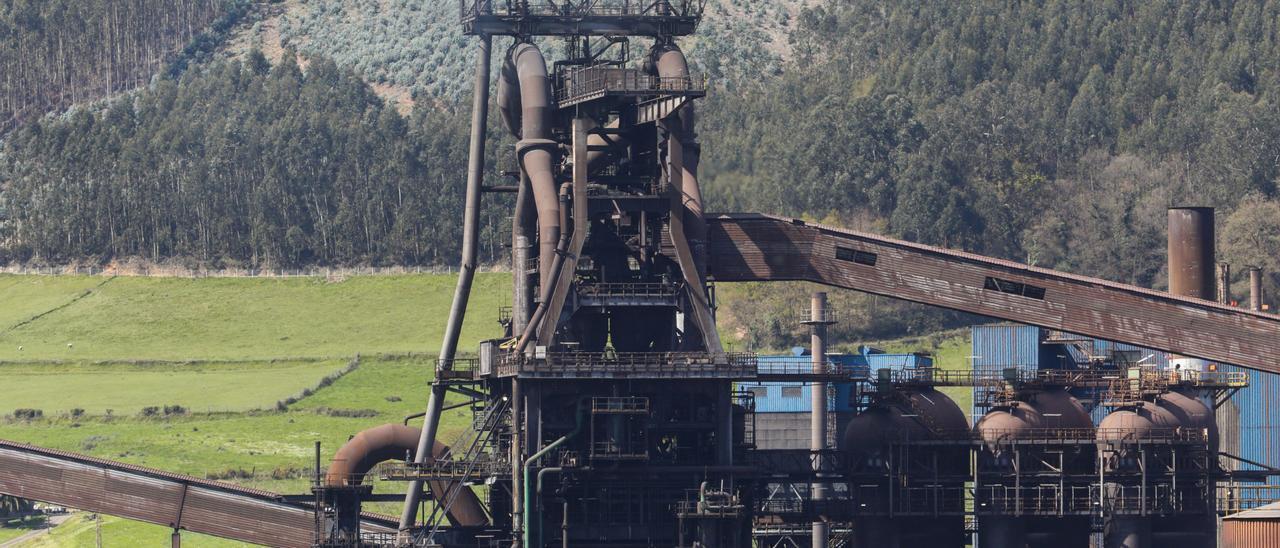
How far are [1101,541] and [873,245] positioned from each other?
1907cm

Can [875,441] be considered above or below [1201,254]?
below

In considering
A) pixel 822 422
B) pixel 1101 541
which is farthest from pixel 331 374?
pixel 1101 541

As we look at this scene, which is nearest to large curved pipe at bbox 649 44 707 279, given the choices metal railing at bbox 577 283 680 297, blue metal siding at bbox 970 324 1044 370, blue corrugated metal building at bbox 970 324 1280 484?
metal railing at bbox 577 283 680 297

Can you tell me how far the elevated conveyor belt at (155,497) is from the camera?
97562 mm

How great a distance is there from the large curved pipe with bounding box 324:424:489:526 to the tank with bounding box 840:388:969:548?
16.2m

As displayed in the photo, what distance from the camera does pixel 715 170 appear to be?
7677 inches

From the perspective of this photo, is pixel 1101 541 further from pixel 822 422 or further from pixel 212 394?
pixel 212 394

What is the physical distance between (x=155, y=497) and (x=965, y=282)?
119 ft

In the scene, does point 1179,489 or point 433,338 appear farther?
point 433,338

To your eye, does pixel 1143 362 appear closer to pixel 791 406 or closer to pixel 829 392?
pixel 829 392

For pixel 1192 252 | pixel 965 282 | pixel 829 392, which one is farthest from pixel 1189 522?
pixel 829 392

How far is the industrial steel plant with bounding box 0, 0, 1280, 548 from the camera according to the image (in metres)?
92.2

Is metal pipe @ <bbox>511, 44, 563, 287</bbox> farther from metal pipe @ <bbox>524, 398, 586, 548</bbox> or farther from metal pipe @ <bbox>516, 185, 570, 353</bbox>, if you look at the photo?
metal pipe @ <bbox>524, 398, 586, 548</bbox>

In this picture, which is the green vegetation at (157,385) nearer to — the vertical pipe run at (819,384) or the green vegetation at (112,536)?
the green vegetation at (112,536)
